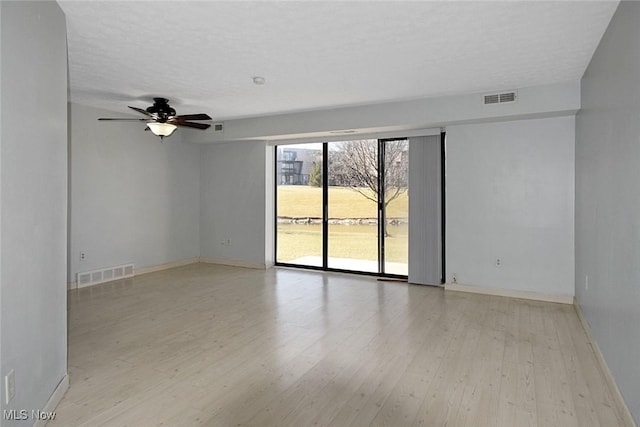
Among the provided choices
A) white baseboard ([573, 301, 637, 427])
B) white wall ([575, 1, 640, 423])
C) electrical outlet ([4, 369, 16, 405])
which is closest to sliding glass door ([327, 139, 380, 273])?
white wall ([575, 1, 640, 423])

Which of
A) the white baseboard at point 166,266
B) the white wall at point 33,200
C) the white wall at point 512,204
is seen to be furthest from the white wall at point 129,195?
the white wall at point 512,204

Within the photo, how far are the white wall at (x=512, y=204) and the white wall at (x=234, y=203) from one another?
11.1 feet

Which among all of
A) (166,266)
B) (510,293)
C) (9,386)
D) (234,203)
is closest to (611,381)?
(510,293)

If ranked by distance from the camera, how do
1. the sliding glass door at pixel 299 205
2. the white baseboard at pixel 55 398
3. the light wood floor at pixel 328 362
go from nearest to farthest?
the white baseboard at pixel 55 398, the light wood floor at pixel 328 362, the sliding glass door at pixel 299 205

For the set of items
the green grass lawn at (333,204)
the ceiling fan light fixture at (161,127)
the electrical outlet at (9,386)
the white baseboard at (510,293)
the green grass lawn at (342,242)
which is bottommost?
the white baseboard at (510,293)

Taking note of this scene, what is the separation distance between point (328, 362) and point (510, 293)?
315cm

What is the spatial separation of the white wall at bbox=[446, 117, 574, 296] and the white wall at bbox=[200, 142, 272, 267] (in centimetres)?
339

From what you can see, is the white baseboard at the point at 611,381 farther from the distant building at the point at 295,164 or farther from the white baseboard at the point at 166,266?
the white baseboard at the point at 166,266

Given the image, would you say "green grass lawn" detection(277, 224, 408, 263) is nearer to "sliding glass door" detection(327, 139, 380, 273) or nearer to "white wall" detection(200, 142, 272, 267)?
"sliding glass door" detection(327, 139, 380, 273)

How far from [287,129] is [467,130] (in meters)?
2.73

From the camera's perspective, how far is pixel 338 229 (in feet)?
22.2

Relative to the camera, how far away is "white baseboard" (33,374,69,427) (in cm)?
224

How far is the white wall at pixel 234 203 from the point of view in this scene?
23.8 ft

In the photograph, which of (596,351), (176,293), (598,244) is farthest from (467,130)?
(176,293)
